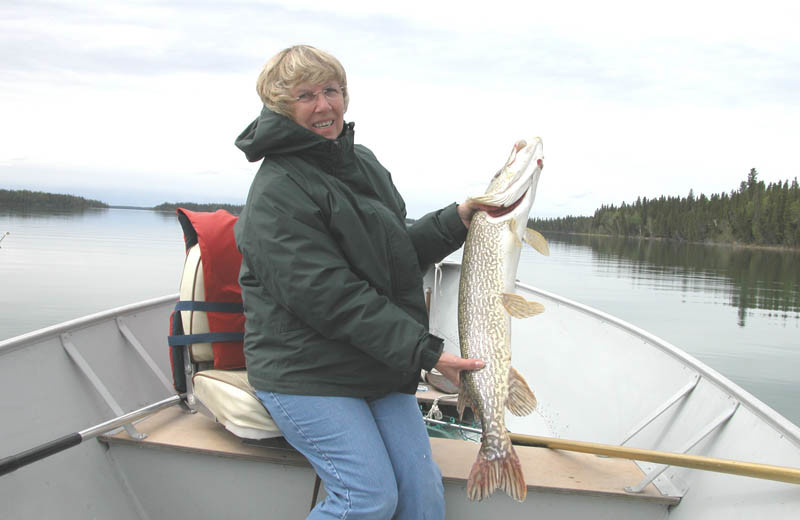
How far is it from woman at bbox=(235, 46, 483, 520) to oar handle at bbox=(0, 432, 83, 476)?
2.95ft

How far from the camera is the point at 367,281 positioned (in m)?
2.26

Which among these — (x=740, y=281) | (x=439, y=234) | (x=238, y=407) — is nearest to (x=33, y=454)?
(x=238, y=407)

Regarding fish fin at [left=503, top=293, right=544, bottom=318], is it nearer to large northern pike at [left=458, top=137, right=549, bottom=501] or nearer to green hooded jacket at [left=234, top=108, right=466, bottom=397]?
large northern pike at [left=458, top=137, right=549, bottom=501]

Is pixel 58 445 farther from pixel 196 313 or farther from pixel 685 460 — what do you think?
pixel 685 460

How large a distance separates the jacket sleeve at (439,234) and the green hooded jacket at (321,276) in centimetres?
35

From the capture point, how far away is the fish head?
8.21 ft

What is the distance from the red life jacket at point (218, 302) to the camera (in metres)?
3.03

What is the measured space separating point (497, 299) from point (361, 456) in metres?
0.91

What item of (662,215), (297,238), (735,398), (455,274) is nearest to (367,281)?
(297,238)

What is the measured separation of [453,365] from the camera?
232cm

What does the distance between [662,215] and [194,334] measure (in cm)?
11010

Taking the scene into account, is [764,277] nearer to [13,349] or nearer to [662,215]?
[13,349]

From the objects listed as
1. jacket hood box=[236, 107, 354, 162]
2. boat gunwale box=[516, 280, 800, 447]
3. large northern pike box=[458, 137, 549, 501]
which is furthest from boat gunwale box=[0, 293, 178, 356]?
boat gunwale box=[516, 280, 800, 447]

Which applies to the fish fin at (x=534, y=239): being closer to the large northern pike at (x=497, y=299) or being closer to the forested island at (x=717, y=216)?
the large northern pike at (x=497, y=299)
